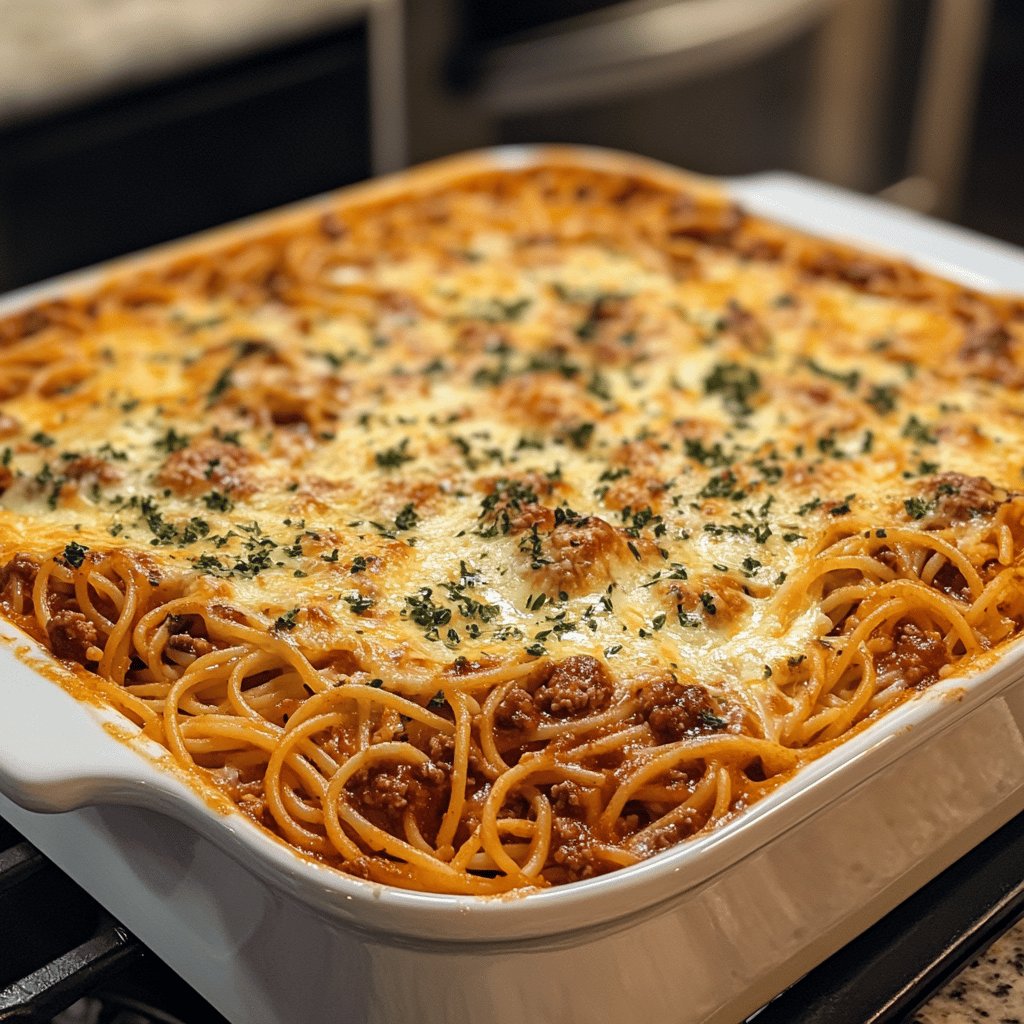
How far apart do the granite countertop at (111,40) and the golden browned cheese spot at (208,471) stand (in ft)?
5.59

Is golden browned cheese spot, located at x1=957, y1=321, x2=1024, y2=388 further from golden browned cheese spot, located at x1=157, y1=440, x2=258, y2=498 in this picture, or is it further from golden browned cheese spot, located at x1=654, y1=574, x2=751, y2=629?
golden browned cheese spot, located at x1=157, y1=440, x2=258, y2=498

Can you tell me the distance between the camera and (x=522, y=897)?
1367 millimetres

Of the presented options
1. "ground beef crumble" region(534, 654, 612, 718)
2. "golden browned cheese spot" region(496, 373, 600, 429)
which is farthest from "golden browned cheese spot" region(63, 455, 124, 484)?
"ground beef crumble" region(534, 654, 612, 718)

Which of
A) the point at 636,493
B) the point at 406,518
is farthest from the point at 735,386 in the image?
the point at 406,518

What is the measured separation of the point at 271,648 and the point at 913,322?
141cm

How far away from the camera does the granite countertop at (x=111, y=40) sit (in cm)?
349

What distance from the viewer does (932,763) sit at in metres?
1.65

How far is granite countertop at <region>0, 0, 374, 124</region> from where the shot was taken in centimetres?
349

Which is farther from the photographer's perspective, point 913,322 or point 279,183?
point 279,183

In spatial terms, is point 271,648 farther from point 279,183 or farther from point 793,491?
point 279,183

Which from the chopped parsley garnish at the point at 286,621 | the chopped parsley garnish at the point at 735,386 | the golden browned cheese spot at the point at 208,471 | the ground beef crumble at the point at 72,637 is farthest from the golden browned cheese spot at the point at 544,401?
the ground beef crumble at the point at 72,637

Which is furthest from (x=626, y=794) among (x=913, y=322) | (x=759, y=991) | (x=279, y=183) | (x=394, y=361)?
(x=279, y=183)

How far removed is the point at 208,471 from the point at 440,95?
8.00 ft

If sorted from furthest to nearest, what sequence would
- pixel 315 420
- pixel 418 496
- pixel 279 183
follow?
pixel 279 183
pixel 315 420
pixel 418 496
